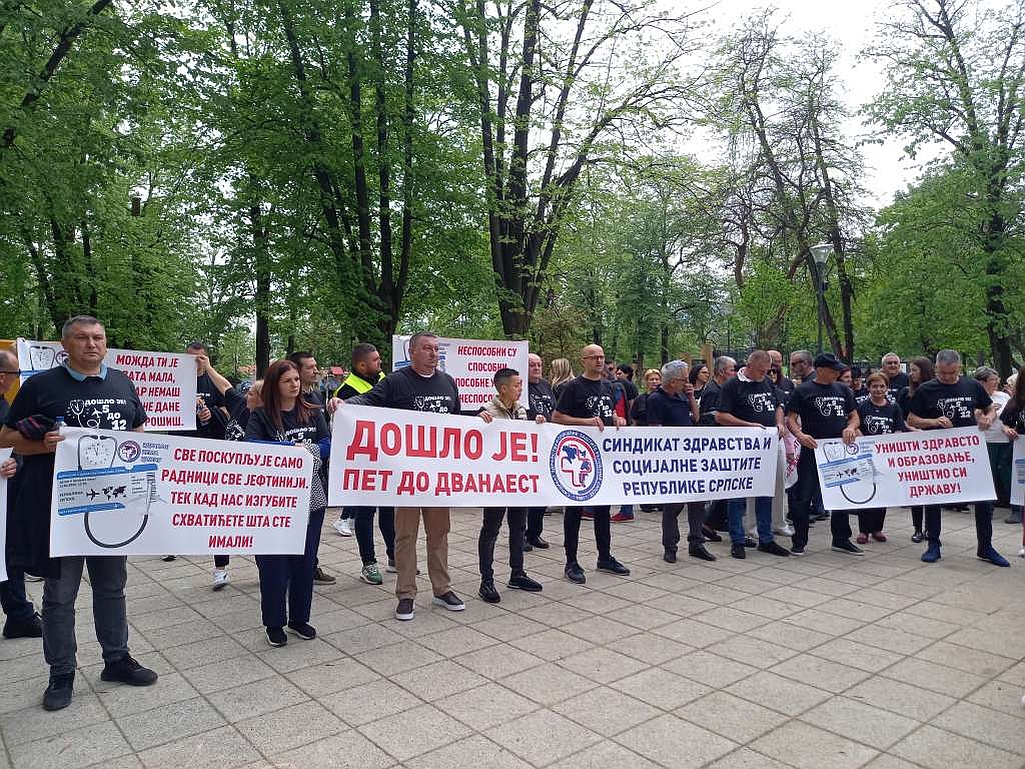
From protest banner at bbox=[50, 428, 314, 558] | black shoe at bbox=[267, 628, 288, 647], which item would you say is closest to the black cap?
protest banner at bbox=[50, 428, 314, 558]

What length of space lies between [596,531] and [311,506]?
292 centimetres

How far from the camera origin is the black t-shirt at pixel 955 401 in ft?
26.0

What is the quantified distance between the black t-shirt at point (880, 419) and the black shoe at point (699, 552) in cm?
247

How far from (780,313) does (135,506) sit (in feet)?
85.6

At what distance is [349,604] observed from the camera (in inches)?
244

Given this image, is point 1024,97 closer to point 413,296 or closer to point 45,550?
point 413,296

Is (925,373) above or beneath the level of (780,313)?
beneath

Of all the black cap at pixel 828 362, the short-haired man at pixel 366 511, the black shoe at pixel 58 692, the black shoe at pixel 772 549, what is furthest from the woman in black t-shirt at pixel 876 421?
the black shoe at pixel 58 692

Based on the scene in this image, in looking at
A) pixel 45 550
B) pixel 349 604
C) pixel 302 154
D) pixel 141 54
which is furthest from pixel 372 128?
pixel 45 550

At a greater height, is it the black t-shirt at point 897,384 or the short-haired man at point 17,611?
the black t-shirt at point 897,384

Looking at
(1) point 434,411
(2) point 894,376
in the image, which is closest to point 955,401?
(2) point 894,376

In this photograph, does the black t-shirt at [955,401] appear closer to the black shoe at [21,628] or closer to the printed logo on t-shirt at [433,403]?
the printed logo on t-shirt at [433,403]

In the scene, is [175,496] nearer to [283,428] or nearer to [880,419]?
[283,428]

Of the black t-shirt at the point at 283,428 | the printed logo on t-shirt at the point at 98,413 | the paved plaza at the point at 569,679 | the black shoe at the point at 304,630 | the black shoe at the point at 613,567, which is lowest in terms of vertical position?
the paved plaza at the point at 569,679
